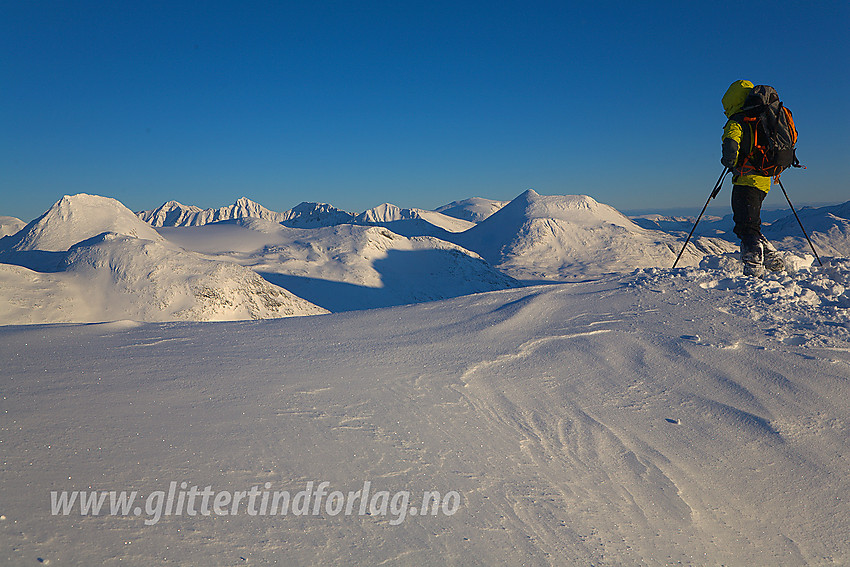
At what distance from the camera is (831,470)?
7.81 feet

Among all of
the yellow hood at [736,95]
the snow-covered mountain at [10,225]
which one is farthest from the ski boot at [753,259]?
the snow-covered mountain at [10,225]

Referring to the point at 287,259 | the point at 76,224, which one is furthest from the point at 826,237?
the point at 76,224

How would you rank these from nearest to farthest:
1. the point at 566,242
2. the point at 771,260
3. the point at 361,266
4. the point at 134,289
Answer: the point at 771,260 < the point at 134,289 < the point at 361,266 < the point at 566,242

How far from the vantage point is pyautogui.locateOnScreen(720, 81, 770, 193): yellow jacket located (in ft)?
17.7

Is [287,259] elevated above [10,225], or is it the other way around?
[10,225]

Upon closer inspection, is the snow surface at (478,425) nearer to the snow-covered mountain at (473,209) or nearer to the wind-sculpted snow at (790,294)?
the wind-sculpted snow at (790,294)

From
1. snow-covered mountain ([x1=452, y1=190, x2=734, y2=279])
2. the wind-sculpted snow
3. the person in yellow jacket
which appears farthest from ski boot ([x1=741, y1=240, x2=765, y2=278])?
snow-covered mountain ([x1=452, y1=190, x2=734, y2=279])

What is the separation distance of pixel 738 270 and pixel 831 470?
387 centimetres

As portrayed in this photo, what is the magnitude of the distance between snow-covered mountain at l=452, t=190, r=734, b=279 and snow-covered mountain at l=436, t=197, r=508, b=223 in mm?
88686

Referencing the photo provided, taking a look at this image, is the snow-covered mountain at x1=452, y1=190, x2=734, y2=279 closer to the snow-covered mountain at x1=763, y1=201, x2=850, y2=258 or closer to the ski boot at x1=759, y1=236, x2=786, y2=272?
the snow-covered mountain at x1=763, y1=201, x2=850, y2=258

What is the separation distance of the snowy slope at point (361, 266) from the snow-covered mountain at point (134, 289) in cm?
496

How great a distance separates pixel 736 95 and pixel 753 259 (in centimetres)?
203

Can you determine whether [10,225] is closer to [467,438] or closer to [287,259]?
[287,259]

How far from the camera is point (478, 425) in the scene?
114 inches
